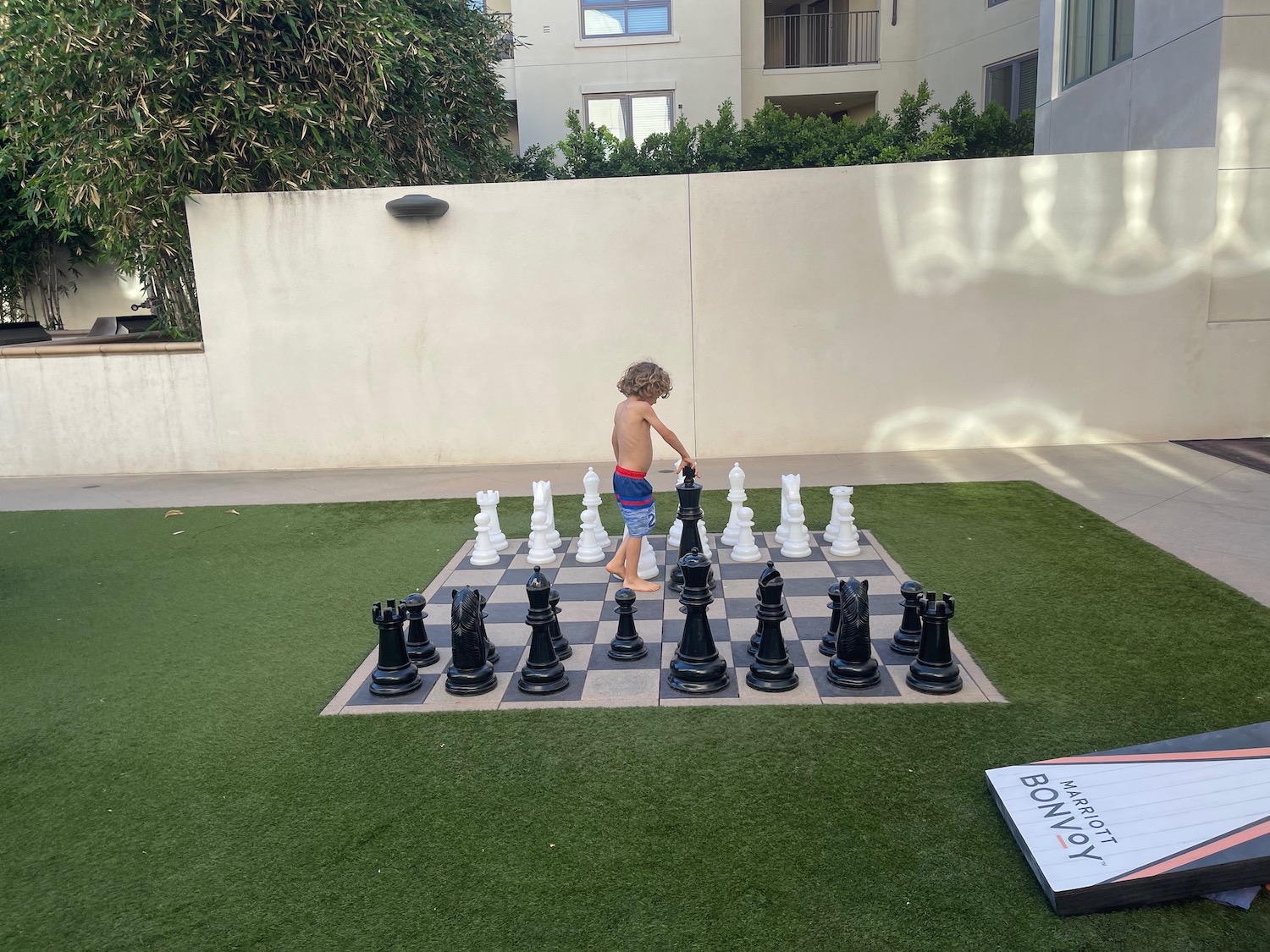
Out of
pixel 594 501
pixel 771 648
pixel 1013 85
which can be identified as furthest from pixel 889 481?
pixel 1013 85

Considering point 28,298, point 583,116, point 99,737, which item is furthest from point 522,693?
point 28,298

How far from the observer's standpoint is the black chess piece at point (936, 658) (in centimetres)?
351

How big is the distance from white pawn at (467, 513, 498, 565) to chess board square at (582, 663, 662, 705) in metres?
1.66

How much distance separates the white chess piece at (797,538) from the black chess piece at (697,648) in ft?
5.31

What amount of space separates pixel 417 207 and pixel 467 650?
212 inches

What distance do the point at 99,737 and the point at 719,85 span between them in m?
14.6

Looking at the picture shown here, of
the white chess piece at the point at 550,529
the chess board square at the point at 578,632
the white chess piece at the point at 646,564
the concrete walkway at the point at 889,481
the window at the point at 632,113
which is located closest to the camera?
the chess board square at the point at 578,632

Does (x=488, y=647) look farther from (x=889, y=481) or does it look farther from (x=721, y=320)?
(x=721, y=320)

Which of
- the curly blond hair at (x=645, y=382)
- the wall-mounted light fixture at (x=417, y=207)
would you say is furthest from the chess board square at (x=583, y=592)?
the wall-mounted light fixture at (x=417, y=207)

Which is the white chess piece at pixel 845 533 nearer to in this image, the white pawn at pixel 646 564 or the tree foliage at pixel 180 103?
the white pawn at pixel 646 564

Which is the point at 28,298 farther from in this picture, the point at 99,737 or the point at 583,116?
the point at 99,737

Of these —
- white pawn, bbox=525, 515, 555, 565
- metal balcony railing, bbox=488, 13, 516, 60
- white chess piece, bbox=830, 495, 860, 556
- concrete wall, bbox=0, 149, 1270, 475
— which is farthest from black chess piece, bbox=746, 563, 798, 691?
metal balcony railing, bbox=488, 13, 516, 60

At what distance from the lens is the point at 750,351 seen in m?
8.23

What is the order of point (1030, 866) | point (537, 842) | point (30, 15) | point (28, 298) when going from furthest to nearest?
point (28, 298) < point (30, 15) < point (537, 842) < point (1030, 866)
